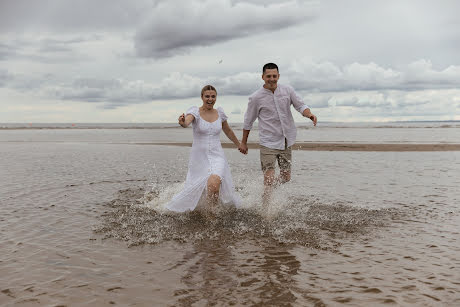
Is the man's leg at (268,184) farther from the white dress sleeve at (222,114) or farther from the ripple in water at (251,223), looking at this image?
the white dress sleeve at (222,114)

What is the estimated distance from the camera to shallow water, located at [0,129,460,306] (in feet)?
12.7

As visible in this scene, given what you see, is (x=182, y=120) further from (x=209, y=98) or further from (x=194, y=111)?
(x=209, y=98)

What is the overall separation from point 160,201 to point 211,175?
217 centimetres

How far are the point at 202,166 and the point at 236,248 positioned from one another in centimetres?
218

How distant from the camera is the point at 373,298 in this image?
3.73 metres

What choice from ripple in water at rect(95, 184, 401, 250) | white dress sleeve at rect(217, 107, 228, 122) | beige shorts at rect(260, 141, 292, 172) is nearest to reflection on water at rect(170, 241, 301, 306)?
ripple in water at rect(95, 184, 401, 250)

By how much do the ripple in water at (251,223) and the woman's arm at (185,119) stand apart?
5.87 feet

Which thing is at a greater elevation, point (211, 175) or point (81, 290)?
point (211, 175)

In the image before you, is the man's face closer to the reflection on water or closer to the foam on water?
the foam on water

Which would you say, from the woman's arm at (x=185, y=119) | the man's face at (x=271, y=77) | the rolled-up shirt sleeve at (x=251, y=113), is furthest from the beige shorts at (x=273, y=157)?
the woman's arm at (x=185, y=119)

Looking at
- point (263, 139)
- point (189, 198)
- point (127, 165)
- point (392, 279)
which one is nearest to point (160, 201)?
point (189, 198)

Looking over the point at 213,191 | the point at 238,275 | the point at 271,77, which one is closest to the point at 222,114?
the point at 271,77

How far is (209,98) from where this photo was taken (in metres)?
6.96

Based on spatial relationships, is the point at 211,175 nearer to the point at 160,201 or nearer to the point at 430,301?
the point at 160,201
